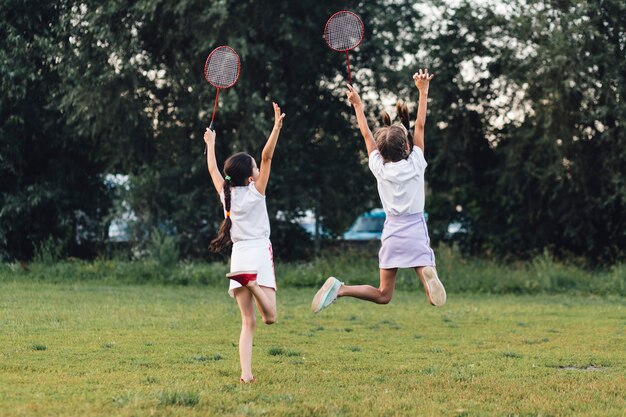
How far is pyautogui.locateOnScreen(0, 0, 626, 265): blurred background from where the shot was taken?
2244 centimetres

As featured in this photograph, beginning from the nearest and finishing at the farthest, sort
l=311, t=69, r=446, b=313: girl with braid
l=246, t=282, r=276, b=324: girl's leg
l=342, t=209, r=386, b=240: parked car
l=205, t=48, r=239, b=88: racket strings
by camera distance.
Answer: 1. l=246, t=282, r=276, b=324: girl's leg
2. l=311, t=69, r=446, b=313: girl with braid
3. l=205, t=48, r=239, b=88: racket strings
4. l=342, t=209, r=386, b=240: parked car

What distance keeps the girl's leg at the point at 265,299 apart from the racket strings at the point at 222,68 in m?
2.67

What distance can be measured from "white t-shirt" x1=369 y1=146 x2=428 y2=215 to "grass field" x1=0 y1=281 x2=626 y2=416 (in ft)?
5.16

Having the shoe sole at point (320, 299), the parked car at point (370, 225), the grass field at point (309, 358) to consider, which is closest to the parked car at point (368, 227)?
the parked car at point (370, 225)

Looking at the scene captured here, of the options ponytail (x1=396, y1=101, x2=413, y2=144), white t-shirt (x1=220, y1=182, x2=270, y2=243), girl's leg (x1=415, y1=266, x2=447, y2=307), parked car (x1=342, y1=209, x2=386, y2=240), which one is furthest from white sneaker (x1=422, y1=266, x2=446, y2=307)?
parked car (x1=342, y1=209, x2=386, y2=240)

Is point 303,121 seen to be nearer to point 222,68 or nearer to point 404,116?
point 222,68

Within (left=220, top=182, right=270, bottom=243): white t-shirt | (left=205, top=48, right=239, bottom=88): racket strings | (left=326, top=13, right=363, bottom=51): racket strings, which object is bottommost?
(left=220, top=182, right=270, bottom=243): white t-shirt

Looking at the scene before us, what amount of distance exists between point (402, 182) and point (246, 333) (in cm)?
194

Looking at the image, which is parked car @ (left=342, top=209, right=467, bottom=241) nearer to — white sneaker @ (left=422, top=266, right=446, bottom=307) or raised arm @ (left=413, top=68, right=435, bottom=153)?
raised arm @ (left=413, top=68, right=435, bottom=153)

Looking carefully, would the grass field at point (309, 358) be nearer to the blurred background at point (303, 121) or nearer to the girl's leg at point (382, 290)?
the girl's leg at point (382, 290)

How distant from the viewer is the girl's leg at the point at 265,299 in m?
8.23

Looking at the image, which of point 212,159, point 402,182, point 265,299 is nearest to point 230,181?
point 212,159

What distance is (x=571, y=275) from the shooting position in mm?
21000

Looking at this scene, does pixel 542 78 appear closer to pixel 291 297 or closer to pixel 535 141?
pixel 535 141
